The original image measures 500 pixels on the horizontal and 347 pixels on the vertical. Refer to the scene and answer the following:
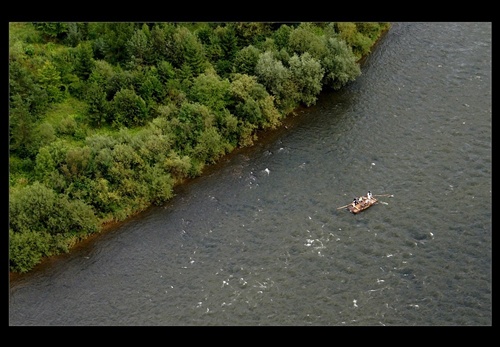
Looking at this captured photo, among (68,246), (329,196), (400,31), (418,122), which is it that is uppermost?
(400,31)

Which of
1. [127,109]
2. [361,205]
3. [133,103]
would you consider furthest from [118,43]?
[361,205]

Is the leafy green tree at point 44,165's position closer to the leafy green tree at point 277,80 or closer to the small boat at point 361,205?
the leafy green tree at point 277,80

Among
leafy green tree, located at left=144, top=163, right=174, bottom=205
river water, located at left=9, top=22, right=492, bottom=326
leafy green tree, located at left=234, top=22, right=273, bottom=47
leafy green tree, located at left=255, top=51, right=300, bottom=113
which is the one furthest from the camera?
leafy green tree, located at left=234, top=22, right=273, bottom=47

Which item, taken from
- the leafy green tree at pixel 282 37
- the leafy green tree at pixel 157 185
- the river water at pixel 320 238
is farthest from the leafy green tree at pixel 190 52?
the leafy green tree at pixel 157 185

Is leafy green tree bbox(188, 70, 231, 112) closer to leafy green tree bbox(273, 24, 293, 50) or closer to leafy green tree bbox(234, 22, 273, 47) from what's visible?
leafy green tree bbox(273, 24, 293, 50)

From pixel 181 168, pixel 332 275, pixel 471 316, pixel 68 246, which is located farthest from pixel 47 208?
pixel 471 316

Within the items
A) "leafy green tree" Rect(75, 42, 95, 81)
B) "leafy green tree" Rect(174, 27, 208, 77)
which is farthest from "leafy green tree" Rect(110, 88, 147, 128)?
"leafy green tree" Rect(174, 27, 208, 77)

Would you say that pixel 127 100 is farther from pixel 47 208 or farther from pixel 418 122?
pixel 418 122
